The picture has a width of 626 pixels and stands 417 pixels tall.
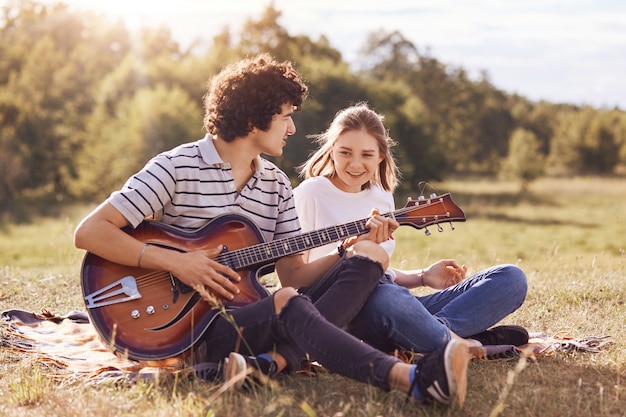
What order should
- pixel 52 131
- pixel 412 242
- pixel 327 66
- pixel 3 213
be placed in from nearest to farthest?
pixel 412 242, pixel 3 213, pixel 327 66, pixel 52 131

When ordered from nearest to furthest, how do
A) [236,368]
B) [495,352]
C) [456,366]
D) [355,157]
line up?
[456,366], [236,368], [495,352], [355,157]

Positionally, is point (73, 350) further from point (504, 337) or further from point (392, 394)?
point (504, 337)

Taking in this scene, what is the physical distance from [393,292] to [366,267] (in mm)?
244

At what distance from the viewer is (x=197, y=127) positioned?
91.9 feet

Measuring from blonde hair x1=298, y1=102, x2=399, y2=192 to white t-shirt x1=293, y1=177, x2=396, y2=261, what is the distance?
16 cm

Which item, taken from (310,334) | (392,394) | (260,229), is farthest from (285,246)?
(392,394)

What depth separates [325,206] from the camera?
15.8 ft

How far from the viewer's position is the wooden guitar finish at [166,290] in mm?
3818

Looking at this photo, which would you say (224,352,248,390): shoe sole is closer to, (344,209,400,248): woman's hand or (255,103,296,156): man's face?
(344,209,400,248): woman's hand

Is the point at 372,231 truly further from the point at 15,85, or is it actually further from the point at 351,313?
the point at 15,85

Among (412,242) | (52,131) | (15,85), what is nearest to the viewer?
(412,242)

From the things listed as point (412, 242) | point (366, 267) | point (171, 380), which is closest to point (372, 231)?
point (366, 267)

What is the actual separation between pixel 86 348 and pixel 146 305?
37.9 inches

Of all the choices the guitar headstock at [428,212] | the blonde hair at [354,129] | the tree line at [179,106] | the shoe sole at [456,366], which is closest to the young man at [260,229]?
the shoe sole at [456,366]
